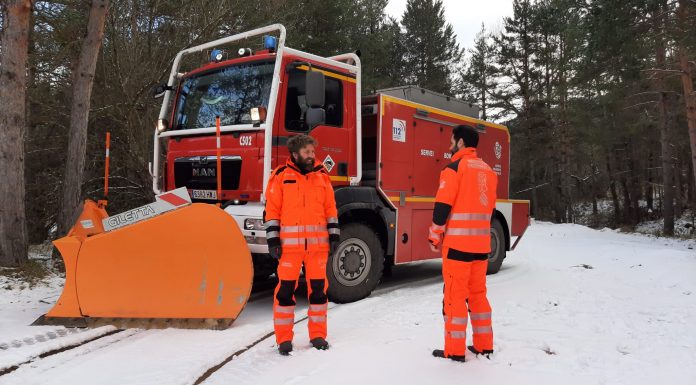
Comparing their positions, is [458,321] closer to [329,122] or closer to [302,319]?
[302,319]

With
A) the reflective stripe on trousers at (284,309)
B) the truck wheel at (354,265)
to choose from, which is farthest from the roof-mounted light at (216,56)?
the reflective stripe on trousers at (284,309)

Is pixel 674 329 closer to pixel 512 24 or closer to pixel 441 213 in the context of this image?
pixel 441 213

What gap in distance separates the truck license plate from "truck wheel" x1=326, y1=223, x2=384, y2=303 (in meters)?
1.50

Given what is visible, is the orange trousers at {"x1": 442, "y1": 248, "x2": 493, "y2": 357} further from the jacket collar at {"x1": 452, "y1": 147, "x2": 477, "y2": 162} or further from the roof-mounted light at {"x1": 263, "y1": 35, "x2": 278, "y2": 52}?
the roof-mounted light at {"x1": 263, "y1": 35, "x2": 278, "y2": 52}

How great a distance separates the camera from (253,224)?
5.14 metres

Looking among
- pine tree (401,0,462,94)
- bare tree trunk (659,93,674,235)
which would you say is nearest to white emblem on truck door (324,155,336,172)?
bare tree trunk (659,93,674,235)

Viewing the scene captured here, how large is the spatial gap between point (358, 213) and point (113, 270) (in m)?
2.82

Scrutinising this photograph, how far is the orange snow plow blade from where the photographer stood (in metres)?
4.66

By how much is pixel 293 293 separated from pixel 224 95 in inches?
111

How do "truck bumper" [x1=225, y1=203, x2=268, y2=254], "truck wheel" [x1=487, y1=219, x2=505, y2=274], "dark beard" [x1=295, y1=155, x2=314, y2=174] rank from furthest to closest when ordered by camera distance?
"truck wheel" [x1=487, y1=219, x2=505, y2=274] → "truck bumper" [x1=225, y1=203, x2=268, y2=254] → "dark beard" [x1=295, y1=155, x2=314, y2=174]

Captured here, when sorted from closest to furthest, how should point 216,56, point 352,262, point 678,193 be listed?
point 352,262
point 216,56
point 678,193

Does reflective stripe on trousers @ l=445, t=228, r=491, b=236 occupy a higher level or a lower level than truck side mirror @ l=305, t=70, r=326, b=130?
lower

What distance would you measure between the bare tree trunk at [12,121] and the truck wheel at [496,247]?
710 cm

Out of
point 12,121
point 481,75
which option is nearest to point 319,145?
point 12,121
